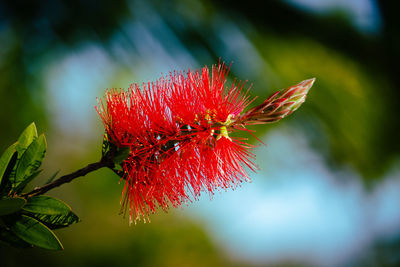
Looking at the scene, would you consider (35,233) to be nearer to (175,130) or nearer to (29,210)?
(29,210)

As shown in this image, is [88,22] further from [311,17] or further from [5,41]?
[311,17]

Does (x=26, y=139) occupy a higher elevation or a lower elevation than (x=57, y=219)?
higher

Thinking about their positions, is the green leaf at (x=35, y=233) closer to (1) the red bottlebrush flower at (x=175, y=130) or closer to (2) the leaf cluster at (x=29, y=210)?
(2) the leaf cluster at (x=29, y=210)

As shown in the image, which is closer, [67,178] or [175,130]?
[67,178]

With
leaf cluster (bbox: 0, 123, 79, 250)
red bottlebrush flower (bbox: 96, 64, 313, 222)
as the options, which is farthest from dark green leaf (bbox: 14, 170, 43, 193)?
red bottlebrush flower (bbox: 96, 64, 313, 222)

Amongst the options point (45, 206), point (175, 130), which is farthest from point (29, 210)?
point (175, 130)

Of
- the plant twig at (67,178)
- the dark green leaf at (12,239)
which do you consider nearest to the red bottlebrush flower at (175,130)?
the plant twig at (67,178)
